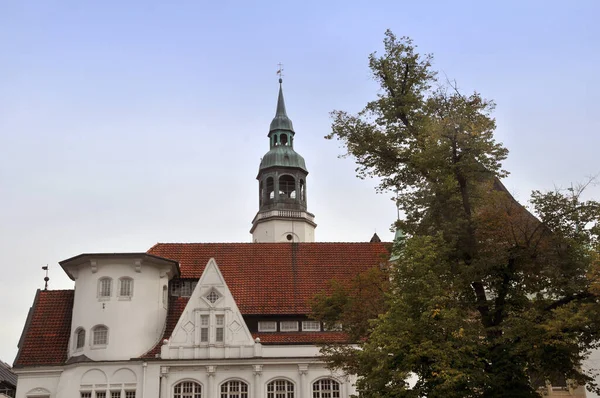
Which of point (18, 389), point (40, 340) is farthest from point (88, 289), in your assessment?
point (18, 389)

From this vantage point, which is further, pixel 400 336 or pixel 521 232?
pixel 521 232

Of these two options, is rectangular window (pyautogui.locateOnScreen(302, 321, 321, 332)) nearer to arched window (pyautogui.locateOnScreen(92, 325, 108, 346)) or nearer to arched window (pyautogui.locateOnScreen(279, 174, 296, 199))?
arched window (pyautogui.locateOnScreen(92, 325, 108, 346))

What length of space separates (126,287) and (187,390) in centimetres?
716

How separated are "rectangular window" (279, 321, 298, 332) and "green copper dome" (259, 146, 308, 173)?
25446 mm

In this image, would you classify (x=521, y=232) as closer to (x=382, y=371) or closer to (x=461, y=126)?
(x=461, y=126)

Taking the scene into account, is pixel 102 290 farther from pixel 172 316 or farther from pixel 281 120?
pixel 281 120

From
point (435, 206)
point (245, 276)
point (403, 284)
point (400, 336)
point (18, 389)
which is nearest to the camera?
point (400, 336)

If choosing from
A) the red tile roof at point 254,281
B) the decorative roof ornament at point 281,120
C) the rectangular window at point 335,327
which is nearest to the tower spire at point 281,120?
the decorative roof ornament at point 281,120

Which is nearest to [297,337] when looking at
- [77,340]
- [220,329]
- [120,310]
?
[220,329]

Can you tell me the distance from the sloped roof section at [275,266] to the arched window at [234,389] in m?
4.65

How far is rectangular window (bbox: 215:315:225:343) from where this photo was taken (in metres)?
41.0

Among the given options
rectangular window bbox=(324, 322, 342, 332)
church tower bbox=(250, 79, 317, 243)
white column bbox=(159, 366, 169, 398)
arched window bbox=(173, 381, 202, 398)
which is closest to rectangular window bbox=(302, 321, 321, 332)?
arched window bbox=(173, 381, 202, 398)

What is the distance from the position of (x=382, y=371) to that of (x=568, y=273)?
26.2 feet

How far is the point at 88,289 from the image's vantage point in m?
41.8
